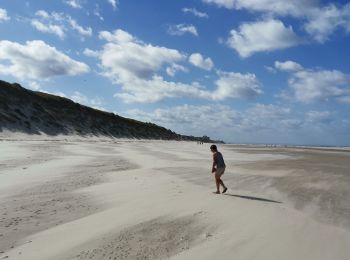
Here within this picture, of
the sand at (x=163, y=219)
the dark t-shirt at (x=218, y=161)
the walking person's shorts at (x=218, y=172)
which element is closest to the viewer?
the sand at (x=163, y=219)

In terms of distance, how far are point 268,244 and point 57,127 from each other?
55.0 meters

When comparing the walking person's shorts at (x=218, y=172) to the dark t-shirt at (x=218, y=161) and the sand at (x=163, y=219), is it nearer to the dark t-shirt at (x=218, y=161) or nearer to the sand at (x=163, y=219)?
the dark t-shirt at (x=218, y=161)

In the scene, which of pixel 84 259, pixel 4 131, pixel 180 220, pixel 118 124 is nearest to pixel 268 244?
pixel 180 220

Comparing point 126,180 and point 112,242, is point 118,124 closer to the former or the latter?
point 126,180

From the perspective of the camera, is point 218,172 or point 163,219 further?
point 218,172

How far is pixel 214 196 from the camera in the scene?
12766mm

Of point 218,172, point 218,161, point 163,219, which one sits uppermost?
point 218,161

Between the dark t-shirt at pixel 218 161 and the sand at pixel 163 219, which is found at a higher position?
the dark t-shirt at pixel 218 161

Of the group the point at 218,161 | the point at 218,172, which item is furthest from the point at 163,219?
the point at 218,161

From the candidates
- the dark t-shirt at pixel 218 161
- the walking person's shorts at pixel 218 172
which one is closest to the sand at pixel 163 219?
the walking person's shorts at pixel 218 172

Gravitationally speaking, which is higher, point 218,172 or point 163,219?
point 218,172

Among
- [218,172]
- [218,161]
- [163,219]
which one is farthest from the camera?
[218,161]

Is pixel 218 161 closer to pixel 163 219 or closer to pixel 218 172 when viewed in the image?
pixel 218 172

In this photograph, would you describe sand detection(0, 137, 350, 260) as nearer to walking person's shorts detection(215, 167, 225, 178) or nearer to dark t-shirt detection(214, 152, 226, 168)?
walking person's shorts detection(215, 167, 225, 178)
